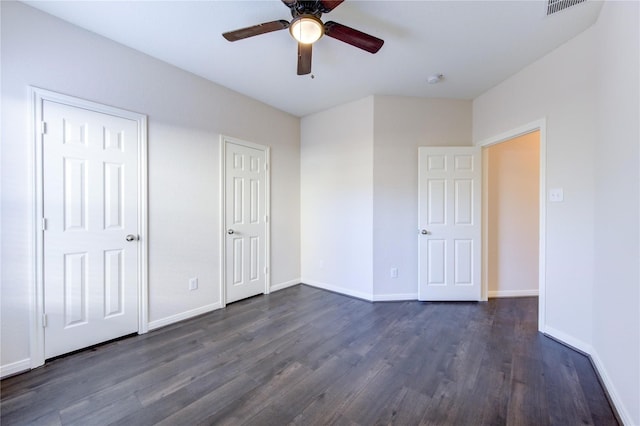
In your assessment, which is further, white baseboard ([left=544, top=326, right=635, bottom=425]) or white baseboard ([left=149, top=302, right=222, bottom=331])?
white baseboard ([left=149, top=302, right=222, bottom=331])

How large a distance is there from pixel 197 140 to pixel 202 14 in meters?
1.26

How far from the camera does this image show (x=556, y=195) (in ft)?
7.61

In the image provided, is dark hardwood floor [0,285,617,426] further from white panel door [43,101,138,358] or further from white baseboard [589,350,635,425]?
white panel door [43,101,138,358]

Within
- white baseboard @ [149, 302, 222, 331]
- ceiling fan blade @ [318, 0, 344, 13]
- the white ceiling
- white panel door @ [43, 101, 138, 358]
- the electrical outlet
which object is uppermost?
the white ceiling

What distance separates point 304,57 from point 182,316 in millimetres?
2793

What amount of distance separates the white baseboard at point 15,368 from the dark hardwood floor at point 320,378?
51 mm

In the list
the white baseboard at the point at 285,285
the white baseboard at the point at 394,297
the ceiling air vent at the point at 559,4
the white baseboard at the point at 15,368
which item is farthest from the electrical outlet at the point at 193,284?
the ceiling air vent at the point at 559,4

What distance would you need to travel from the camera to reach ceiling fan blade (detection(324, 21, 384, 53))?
172cm

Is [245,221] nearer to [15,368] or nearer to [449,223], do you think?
[15,368]

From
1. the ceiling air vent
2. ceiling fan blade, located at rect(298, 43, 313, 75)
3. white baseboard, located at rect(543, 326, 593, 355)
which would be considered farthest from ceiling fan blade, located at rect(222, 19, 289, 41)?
white baseboard, located at rect(543, 326, 593, 355)

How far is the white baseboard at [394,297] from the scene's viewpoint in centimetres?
328

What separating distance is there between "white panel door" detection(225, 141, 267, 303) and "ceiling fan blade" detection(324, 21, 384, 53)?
1.89 meters

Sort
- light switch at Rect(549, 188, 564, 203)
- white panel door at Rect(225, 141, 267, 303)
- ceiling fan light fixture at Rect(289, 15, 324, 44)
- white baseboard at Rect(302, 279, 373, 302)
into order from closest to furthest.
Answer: ceiling fan light fixture at Rect(289, 15, 324, 44) → light switch at Rect(549, 188, 564, 203) → white panel door at Rect(225, 141, 267, 303) → white baseboard at Rect(302, 279, 373, 302)

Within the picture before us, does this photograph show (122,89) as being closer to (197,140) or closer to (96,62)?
(96,62)
